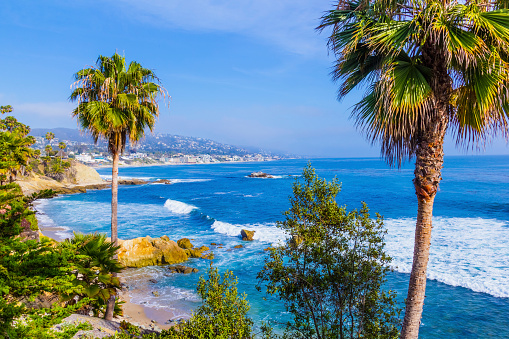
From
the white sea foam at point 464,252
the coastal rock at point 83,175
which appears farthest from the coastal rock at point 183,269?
the coastal rock at point 83,175

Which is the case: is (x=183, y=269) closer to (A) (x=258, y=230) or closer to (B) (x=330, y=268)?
(A) (x=258, y=230)

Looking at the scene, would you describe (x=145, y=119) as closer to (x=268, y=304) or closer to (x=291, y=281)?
(x=291, y=281)

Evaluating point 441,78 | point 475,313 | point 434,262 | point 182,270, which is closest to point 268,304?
point 182,270

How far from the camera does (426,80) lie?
5938 millimetres

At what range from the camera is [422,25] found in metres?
5.63

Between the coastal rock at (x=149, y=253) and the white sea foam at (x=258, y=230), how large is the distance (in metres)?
10.1

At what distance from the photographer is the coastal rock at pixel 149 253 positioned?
80.2ft

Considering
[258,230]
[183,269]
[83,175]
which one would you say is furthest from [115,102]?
[83,175]

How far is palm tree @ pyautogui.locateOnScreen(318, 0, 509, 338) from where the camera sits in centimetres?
529

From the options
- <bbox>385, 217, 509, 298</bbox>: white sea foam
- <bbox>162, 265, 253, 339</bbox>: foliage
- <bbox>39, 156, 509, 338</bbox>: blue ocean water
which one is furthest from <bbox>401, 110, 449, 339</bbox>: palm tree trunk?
<bbox>385, 217, 509, 298</bbox>: white sea foam

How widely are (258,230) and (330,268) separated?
29.6 metres

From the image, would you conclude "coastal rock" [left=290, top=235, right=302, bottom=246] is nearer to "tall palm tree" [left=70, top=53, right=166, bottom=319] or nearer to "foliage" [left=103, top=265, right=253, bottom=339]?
"foliage" [left=103, top=265, right=253, bottom=339]

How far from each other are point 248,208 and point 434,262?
32200mm

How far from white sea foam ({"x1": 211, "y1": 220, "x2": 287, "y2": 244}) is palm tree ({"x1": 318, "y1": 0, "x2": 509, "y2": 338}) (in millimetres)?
26624
